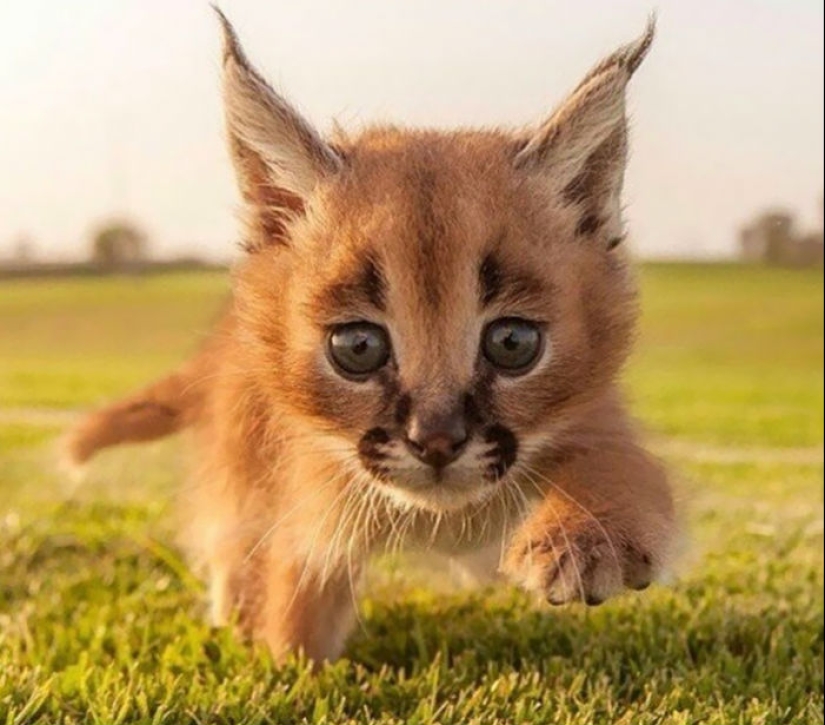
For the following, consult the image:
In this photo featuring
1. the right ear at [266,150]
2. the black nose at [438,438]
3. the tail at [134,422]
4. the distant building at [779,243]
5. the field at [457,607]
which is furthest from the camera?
the distant building at [779,243]

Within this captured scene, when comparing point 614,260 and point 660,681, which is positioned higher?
point 614,260

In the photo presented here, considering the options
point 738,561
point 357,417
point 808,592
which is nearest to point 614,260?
point 357,417

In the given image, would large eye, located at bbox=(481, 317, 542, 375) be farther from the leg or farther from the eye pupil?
the leg

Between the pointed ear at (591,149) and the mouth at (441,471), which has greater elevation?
the pointed ear at (591,149)

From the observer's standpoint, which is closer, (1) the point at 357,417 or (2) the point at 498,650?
(1) the point at 357,417

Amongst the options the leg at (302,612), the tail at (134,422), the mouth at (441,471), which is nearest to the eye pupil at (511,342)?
the mouth at (441,471)

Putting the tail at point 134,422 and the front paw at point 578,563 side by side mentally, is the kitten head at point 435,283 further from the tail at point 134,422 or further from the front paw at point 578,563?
the tail at point 134,422

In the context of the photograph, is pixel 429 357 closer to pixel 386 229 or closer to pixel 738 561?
pixel 386 229
